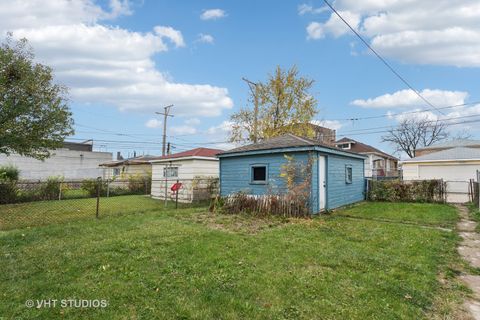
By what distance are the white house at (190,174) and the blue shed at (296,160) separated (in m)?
1.99

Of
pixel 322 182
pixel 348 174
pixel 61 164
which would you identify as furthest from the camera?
pixel 61 164

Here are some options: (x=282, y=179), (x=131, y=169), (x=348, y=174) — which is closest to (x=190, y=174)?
(x=282, y=179)

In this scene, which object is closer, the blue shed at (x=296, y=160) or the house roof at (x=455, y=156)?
the blue shed at (x=296, y=160)

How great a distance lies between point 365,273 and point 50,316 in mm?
4126

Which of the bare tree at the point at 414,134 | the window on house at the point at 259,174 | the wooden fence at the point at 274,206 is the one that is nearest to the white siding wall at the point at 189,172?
the window on house at the point at 259,174

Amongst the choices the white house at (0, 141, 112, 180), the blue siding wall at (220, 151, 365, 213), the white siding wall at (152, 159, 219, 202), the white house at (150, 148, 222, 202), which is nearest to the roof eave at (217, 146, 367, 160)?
the blue siding wall at (220, 151, 365, 213)

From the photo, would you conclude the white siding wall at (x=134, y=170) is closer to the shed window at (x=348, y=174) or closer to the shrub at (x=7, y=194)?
the shrub at (x=7, y=194)

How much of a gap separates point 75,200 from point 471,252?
16581 mm

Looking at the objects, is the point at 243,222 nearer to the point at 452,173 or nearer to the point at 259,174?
the point at 259,174

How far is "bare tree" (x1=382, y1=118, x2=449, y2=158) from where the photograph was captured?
4442 centimetres

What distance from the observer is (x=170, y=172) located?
1789 cm

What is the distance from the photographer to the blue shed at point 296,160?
35.6 feet

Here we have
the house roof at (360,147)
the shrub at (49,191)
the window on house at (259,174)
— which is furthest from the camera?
the house roof at (360,147)

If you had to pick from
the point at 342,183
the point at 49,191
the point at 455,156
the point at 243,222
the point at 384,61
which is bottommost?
the point at 243,222
